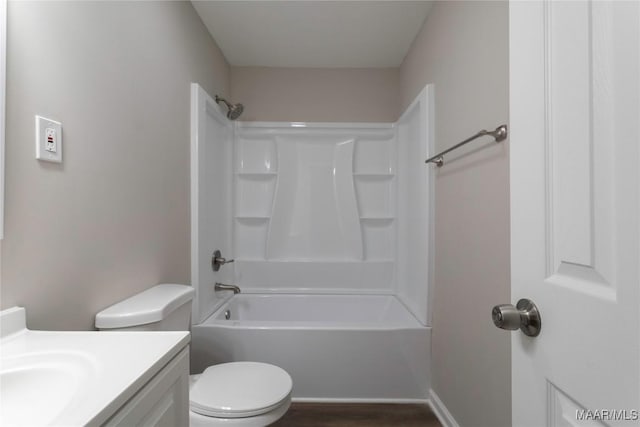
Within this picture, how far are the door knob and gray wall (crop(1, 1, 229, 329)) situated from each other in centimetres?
115

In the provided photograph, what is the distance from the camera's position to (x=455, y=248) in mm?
1662

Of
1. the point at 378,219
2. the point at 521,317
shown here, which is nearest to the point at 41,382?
the point at 521,317

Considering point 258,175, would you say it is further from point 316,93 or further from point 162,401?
point 162,401

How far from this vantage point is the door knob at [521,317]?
0.60 m

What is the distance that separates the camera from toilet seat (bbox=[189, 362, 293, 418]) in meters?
1.21

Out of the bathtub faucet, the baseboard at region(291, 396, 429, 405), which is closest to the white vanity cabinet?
the baseboard at region(291, 396, 429, 405)

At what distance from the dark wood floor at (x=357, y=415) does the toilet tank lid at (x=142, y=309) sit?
0.99 metres

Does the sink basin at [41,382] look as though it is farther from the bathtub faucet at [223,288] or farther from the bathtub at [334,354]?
the bathtub faucet at [223,288]

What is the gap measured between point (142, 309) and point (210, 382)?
454 mm

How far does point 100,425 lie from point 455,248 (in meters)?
1.56

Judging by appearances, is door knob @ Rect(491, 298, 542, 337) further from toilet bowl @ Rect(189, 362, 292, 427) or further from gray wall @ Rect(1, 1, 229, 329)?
gray wall @ Rect(1, 1, 229, 329)

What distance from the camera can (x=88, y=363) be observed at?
67 cm

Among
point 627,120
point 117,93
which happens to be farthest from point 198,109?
point 627,120
